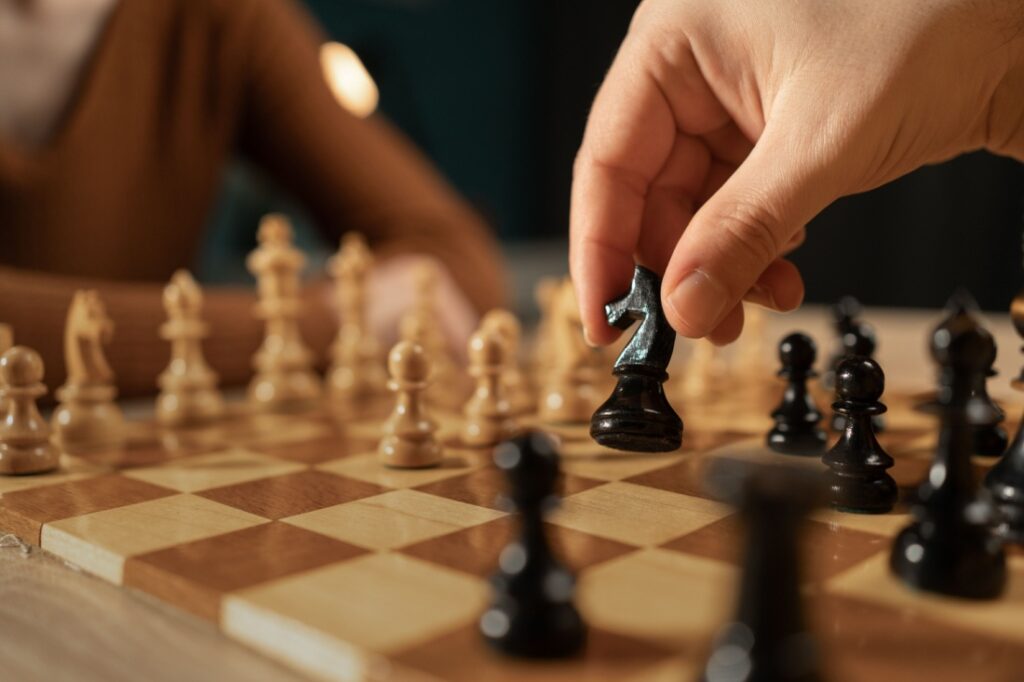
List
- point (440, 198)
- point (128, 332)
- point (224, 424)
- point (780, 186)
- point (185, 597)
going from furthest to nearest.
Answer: point (440, 198)
point (128, 332)
point (224, 424)
point (780, 186)
point (185, 597)

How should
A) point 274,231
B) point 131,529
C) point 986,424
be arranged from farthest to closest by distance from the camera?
point 274,231 → point 986,424 → point 131,529

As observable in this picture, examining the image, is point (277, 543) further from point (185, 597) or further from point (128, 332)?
point (128, 332)

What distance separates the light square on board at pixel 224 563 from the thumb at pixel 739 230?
0.45 metres

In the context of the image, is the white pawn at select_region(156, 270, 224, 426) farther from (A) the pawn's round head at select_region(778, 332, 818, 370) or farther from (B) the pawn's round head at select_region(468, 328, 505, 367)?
(A) the pawn's round head at select_region(778, 332, 818, 370)

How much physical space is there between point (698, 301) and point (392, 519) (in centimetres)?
41

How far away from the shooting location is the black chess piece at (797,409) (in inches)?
48.9

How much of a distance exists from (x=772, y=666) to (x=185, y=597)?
0.48 metres

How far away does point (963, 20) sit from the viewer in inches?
41.6

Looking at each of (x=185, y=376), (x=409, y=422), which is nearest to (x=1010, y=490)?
(x=409, y=422)

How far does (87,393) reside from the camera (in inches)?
54.6

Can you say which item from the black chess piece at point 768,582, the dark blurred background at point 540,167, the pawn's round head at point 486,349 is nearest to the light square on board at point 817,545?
the black chess piece at point 768,582

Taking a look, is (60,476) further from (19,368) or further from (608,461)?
(608,461)

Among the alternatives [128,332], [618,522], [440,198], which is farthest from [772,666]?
[440,198]

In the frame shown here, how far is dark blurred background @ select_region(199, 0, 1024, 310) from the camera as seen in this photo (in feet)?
17.5
